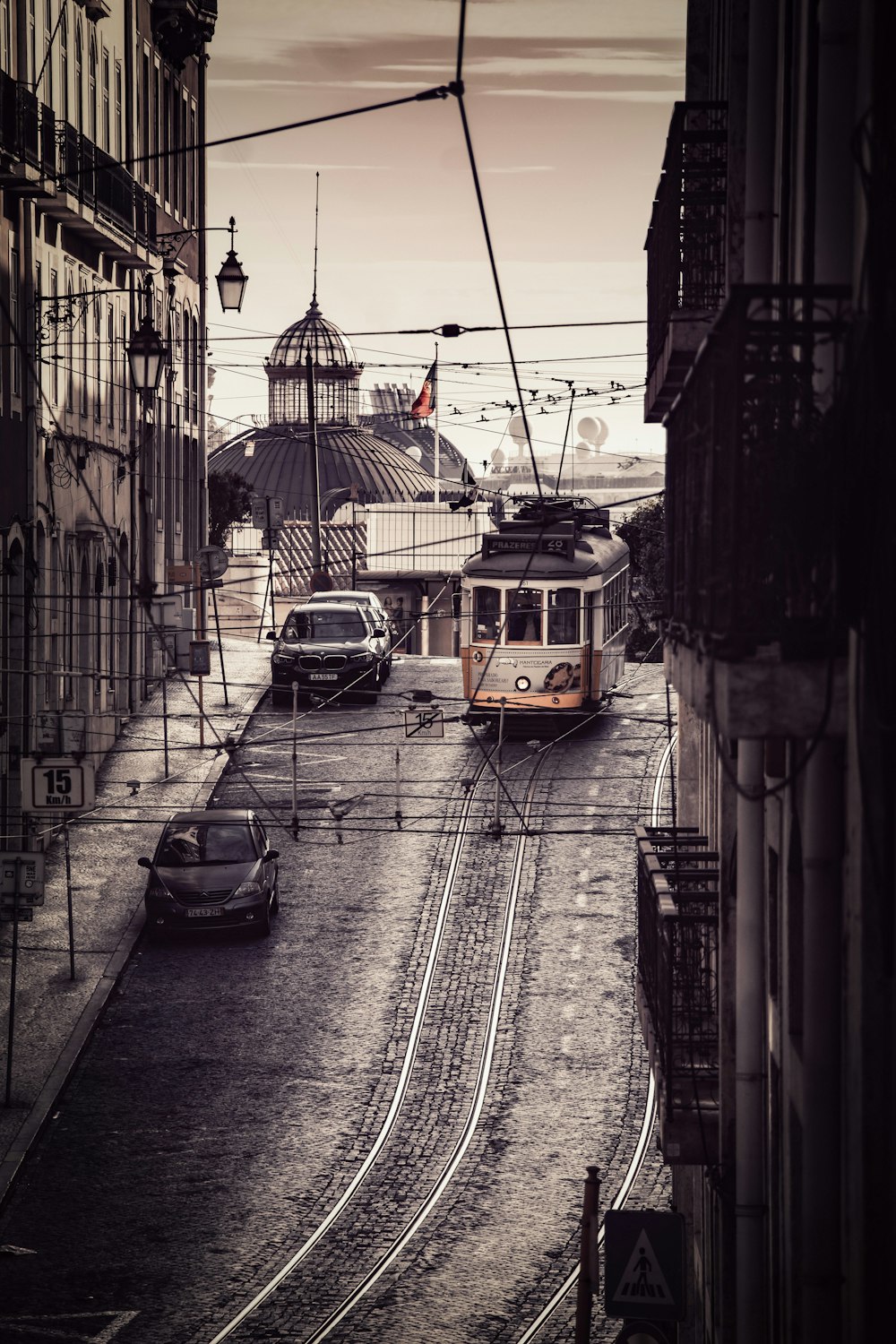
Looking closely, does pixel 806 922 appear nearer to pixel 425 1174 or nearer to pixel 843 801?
pixel 843 801

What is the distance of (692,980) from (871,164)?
619 cm

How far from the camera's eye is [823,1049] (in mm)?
7551

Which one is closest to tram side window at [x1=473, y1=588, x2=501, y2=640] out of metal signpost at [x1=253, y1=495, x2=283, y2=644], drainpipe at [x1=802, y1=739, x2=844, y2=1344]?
metal signpost at [x1=253, y1=495, x2=283, y2=644]

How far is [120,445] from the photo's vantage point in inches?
1401

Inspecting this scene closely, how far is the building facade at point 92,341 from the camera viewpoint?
1046 inches

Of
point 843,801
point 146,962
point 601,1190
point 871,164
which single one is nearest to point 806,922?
point 843,801

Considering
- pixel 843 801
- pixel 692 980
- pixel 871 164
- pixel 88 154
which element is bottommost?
pixel 692 980

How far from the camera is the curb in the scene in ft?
58.6

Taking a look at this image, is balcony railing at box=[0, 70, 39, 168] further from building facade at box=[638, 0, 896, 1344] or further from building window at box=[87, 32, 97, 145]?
building facade at box=[638, 0, 896, 1344]

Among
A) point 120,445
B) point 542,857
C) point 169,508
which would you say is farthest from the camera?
point 169,508

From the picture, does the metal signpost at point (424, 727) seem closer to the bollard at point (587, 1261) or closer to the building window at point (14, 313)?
the building window at point (14, 313)

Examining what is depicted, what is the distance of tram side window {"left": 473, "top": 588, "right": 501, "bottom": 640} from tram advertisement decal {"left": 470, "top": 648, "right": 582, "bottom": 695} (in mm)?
483

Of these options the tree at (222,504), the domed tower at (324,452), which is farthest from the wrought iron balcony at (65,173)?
the domed tower at (324,452)

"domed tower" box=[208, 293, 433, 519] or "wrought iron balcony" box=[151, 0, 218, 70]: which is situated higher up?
"wrought iron balcony" box=[151, 0, 218, 70]
